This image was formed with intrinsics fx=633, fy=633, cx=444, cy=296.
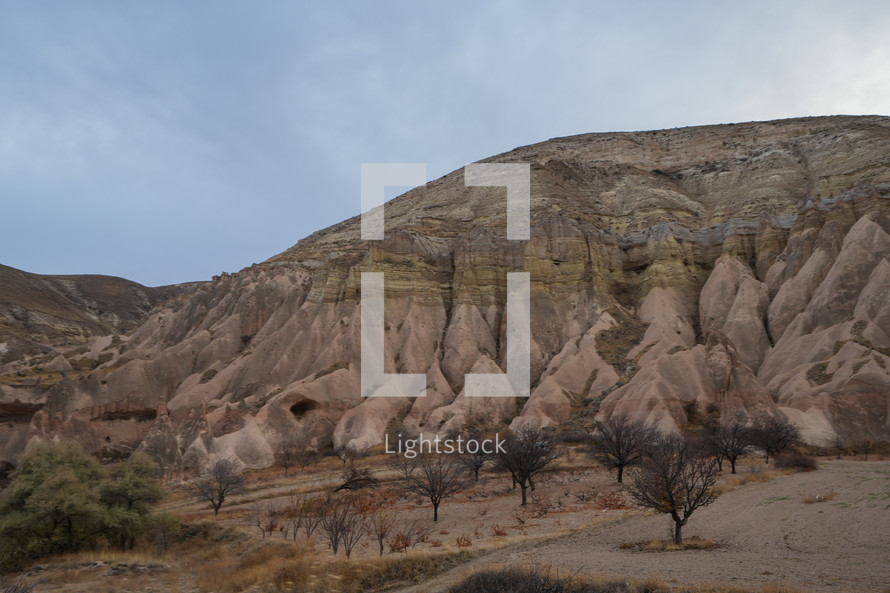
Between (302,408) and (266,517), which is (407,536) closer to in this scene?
(266,517)

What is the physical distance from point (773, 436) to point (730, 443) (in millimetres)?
2716

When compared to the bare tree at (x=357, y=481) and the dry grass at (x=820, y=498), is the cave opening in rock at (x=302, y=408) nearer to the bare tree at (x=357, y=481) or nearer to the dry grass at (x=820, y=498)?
the bare tree at (x=357, y=481)

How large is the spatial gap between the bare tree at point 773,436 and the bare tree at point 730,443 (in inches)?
17.3

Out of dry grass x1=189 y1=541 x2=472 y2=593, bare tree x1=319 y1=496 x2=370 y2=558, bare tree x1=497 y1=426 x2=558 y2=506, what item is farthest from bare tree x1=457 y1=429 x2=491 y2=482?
dry grass x1=189 y1=541 x2=472 y2=593

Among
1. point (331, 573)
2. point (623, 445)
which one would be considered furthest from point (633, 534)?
point (623, 445)

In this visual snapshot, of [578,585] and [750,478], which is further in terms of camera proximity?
[750,478]

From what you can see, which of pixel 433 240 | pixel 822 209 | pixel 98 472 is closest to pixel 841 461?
pixel 822 209

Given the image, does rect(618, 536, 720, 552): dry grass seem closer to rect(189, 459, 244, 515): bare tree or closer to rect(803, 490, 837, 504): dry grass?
rect(803, 490, 837, 504): dry grass

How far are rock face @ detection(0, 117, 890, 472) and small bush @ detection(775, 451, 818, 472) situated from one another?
5.24m

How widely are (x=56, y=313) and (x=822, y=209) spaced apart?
102m

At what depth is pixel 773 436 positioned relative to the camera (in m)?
31.5

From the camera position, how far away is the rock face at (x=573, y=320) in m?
39.6

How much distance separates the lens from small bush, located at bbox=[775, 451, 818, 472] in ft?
90.1

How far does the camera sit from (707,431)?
1356 inches
